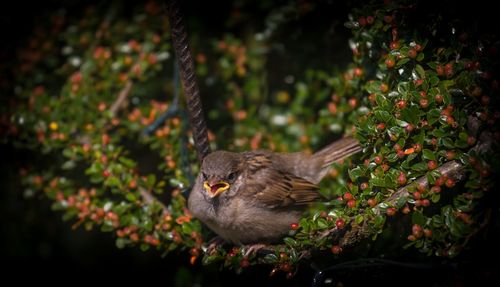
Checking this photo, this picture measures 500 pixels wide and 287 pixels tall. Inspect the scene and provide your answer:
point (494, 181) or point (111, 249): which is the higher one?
point (494, 181)

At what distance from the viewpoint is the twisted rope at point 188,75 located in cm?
240

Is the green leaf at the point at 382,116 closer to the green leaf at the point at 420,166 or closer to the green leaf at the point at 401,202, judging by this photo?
the green leaf at the point at 420,166

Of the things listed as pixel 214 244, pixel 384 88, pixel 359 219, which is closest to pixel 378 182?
pixel 359 219

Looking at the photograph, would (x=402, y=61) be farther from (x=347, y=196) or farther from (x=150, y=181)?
(x=150, y=181)

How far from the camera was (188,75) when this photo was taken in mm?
2529

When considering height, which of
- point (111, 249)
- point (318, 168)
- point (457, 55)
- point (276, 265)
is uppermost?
point (457, 55)

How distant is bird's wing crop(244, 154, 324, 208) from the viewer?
294cm

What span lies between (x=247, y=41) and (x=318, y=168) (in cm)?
139

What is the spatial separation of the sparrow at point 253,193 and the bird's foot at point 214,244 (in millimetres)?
51

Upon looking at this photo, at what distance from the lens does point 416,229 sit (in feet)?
6.78

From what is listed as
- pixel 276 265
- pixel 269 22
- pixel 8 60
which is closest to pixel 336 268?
pixel 276 265

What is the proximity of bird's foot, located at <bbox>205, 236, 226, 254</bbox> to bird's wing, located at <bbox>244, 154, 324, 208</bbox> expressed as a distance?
31 centimetres

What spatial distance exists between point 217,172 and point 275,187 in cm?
44

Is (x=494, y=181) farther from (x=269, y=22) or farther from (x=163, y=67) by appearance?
(x=163, y=67)
